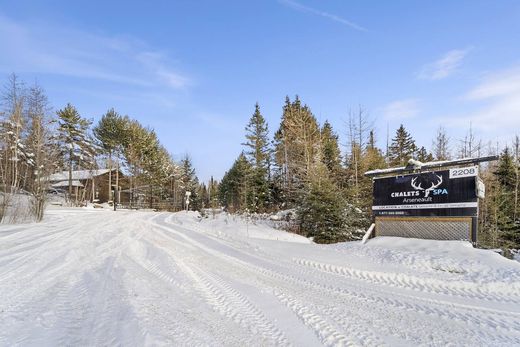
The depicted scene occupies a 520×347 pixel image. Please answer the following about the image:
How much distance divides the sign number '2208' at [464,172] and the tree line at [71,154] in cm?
1896

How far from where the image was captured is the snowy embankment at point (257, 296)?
3.79m

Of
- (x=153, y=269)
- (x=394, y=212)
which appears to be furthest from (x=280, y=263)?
(x=394, y=212)

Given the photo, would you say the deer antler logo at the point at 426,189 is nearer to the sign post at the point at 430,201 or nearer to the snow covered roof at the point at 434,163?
the sign post at the point at 430,201

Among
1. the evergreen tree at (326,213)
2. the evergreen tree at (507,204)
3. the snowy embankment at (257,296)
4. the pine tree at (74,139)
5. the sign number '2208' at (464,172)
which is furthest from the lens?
the pine tree at (74,139)

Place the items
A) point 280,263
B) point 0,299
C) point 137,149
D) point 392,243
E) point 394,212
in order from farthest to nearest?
point 137,149 → point 394,212 → point 392,243 → point 280,263 → point 0,299

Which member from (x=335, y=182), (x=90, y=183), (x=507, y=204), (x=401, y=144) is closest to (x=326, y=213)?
(x=335, y=182)

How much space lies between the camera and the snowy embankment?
379 centimetres

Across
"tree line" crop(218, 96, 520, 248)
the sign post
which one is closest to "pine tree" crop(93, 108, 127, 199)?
"tree line" crop(218, 96, 520, 248)

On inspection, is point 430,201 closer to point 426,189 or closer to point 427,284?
point 426,189

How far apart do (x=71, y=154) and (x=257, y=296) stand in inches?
1706

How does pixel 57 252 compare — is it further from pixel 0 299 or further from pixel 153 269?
pixel 0 299

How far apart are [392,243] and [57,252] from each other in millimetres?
9840

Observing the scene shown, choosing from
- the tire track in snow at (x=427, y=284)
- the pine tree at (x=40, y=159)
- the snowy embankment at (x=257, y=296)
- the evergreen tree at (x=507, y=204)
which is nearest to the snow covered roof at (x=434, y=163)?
the snowy embankment at (x=257, y=296)

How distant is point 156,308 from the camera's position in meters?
4.66
